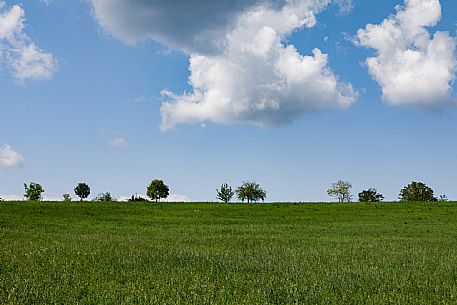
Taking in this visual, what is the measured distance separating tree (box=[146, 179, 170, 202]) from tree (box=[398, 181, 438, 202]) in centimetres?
6003

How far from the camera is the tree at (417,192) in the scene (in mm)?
118312

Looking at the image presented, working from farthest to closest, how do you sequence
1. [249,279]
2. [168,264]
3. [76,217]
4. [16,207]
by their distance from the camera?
1. [16,207]
2. [76,217]
3. [168,264]
4. [249,279]

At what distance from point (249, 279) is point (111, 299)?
165 inches

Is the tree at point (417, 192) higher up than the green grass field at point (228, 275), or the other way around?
the tree at point (417, 192)

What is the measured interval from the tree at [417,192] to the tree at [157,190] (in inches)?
2364

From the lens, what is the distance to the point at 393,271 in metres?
15.1

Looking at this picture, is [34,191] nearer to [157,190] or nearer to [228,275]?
[157,190]

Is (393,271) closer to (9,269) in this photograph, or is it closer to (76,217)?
(9,269)

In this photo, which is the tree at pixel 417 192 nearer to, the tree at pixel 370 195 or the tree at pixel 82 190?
the tree at pixel 370 195

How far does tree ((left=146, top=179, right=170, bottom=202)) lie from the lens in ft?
377

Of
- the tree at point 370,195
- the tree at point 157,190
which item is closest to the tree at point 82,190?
the tree at point 157,190

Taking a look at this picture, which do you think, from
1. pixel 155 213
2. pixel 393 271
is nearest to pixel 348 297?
pixel 393 271

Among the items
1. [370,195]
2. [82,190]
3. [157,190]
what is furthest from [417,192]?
[82,190]

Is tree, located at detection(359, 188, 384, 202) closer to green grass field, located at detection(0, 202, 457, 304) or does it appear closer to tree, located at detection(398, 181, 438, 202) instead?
tree, located at detection(398, 181, 438, 202)
